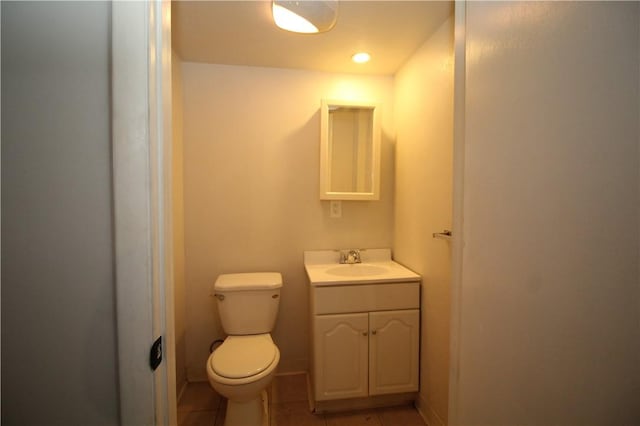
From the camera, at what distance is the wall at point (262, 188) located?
181cm

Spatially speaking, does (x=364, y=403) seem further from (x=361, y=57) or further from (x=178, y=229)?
(x=361, y=57)

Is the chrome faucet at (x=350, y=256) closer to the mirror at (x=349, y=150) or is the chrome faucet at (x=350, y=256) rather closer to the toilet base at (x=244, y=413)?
the mirror at (x=349, y=150)

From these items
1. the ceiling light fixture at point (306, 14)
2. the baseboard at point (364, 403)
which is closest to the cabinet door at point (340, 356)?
the baseboard at point (364, 403)

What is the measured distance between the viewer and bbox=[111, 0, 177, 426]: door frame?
521mm

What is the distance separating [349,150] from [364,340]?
4.22ft

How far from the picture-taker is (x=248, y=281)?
1.67 meters

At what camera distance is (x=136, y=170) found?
53cm

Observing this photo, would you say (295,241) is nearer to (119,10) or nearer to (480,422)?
(480,422)

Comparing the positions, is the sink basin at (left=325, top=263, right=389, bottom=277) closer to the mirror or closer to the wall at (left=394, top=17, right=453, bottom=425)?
the wall at (left=394, top=17, right=453, bottom=425)

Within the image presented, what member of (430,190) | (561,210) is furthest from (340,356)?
(561,210)

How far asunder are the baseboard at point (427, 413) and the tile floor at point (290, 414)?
30mm

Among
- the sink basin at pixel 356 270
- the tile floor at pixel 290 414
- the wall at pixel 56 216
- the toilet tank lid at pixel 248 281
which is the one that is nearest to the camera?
the wall at pixel 56 216

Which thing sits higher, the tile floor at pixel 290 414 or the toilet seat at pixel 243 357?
the toilet seat at pixel 243 357

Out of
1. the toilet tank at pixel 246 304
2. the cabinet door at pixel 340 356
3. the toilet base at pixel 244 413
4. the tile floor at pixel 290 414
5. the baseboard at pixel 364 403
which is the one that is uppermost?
the toilet tank at pixel 246 304
